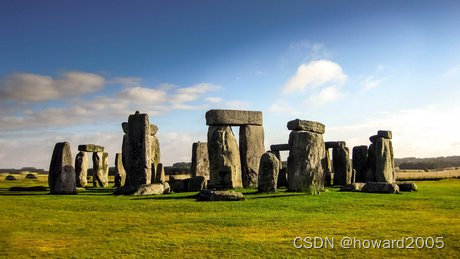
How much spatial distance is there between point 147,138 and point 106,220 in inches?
292

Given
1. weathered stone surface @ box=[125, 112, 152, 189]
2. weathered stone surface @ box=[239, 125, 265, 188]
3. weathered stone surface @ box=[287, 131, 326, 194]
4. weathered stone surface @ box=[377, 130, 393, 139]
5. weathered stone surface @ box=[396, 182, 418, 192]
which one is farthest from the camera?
weathered stone surface @ box=[377, 130, 393, 139]

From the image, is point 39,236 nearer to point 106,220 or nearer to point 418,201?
point 106,220

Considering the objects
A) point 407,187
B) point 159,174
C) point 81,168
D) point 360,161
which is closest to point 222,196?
point 407,187

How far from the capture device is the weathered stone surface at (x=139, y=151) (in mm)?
17094

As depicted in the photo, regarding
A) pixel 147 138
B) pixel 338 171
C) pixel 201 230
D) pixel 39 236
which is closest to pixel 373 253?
pixel 201 230

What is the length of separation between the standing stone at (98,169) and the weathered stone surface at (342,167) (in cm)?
1277

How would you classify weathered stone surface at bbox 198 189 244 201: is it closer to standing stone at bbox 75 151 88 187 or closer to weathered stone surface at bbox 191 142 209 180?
weathered stone surface at bbox 191 142 209 180

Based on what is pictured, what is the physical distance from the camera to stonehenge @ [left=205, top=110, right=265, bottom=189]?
18484mm

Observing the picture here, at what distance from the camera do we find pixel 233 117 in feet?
63.7

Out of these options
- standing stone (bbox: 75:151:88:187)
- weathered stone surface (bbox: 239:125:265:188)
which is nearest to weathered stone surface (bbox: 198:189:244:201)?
weathered stone surface (bbox: 239:125:265:188)

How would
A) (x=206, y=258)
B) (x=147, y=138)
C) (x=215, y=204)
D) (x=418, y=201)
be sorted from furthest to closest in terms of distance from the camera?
(x=147, y=138) → (x=418, y=201) → (x=215, y=204) → (x=206, y=258)

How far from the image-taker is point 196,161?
22.7m

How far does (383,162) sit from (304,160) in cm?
614

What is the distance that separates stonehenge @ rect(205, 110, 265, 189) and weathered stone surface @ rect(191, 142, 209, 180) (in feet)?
11.1
